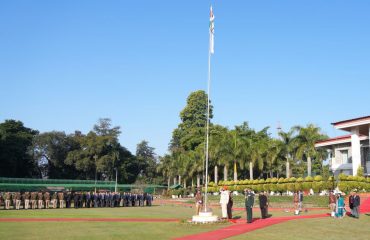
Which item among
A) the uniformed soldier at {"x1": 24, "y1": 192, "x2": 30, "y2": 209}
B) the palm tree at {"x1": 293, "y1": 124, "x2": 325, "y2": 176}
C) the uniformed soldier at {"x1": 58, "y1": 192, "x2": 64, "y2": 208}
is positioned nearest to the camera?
the uniformed soldier at {"x1": 24, "y1": 192, "x2": 30, "y2": 209}

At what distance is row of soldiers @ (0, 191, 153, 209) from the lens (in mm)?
34750

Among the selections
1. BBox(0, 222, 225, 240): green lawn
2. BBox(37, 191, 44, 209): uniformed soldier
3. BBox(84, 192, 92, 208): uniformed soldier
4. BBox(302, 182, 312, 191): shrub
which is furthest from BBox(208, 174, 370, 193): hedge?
BBox(37, 191, 44, 209): uniformed soldier

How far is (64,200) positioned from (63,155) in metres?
57.2

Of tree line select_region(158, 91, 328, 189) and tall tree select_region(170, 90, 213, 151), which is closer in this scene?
tree line select_region(158, 91, 328, 189)

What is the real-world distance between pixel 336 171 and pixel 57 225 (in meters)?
40.9

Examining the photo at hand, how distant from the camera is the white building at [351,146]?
4234 cm

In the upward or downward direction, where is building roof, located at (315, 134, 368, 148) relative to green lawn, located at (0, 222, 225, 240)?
upward

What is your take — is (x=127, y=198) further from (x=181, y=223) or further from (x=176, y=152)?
(x=176, y=152)

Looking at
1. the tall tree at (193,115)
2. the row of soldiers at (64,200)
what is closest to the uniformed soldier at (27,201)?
the row of soldiers at (64,200)

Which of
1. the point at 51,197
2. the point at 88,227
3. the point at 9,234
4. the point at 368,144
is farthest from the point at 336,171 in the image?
the point at 9,234

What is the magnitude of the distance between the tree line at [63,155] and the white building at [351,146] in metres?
48.6

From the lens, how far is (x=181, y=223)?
21.1 meters

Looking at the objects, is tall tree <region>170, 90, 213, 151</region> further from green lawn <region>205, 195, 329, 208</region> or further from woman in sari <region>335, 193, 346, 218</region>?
woman in sari <region>335, 193, 346, 218</region>

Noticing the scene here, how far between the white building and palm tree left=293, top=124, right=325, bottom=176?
0.92 metres
